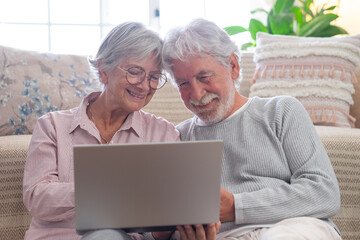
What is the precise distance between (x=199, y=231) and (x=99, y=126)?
0.53 metres

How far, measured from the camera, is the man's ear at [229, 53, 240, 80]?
59.3 inches

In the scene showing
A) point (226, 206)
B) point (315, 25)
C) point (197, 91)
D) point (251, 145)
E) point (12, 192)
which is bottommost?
point (12, 192)

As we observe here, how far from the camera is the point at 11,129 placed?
6.87 ft

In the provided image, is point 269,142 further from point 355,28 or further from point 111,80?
point 355,28

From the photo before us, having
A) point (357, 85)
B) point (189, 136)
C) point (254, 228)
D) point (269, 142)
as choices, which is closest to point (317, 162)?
point (269, 142)

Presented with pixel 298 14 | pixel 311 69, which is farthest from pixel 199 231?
pixel 298 14

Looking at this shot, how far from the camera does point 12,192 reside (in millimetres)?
1695

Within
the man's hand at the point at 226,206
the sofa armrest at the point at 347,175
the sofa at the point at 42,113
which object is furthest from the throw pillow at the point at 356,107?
the man's hand at the point at 226,206

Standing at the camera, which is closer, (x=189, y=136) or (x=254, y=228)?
(x=254, y=228)

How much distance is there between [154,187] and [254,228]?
39 cm

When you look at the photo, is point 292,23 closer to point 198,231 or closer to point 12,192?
point 12,192

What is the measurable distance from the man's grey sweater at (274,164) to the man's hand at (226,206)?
0.05 feet

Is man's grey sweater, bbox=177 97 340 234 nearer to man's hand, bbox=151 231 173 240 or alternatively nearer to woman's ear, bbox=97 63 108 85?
man's hand, bbox=151 231 173 240

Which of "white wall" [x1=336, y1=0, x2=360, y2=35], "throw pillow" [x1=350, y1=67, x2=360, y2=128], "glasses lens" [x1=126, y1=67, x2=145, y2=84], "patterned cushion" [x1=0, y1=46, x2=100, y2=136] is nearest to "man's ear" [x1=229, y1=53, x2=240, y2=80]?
"glasses lens" [x1=126, y1=67, x2=145, y2=84]
